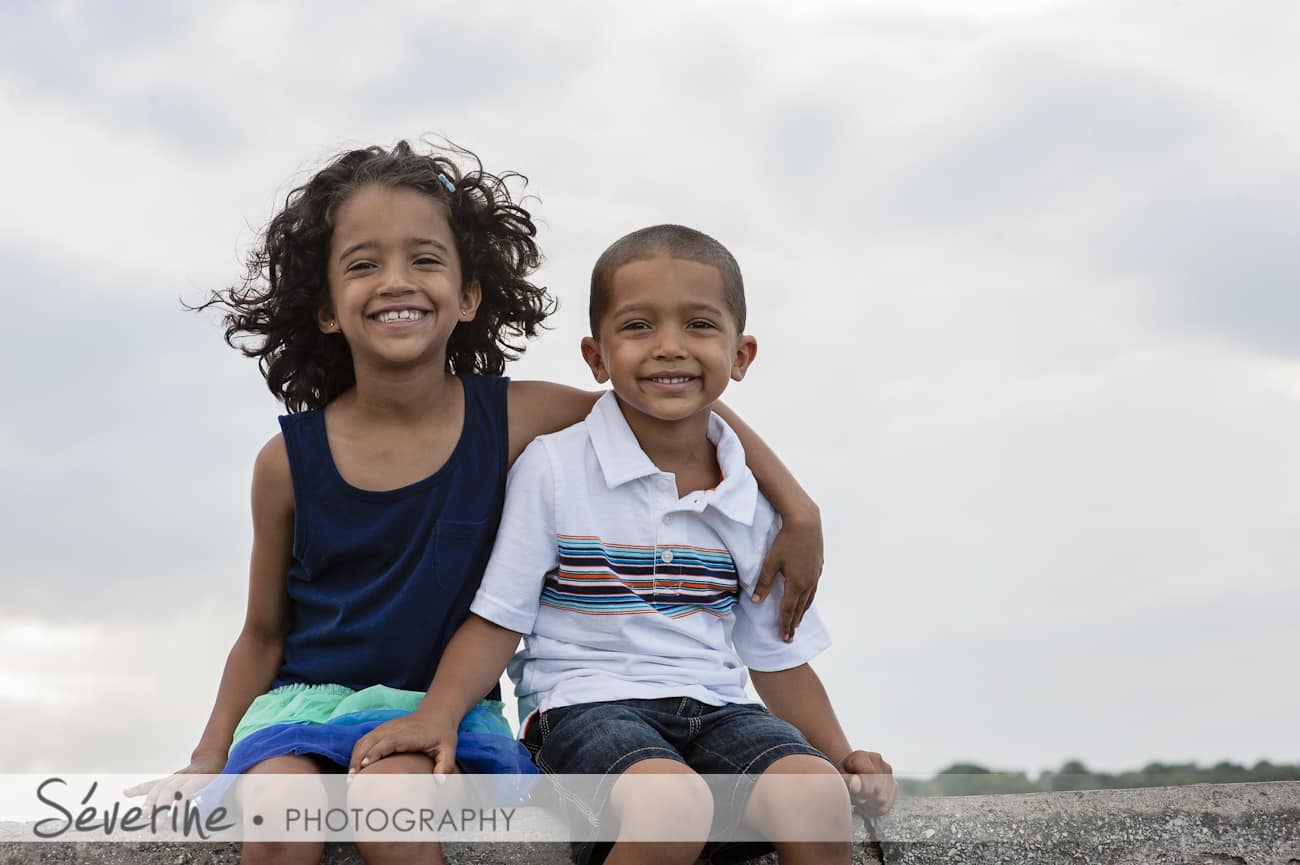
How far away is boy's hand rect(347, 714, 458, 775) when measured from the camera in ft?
8.77

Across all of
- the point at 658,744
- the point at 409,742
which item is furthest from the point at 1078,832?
the point at 409,742

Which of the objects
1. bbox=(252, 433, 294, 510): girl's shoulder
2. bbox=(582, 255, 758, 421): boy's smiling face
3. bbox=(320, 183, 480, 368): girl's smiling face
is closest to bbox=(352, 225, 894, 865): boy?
bbox=(582, 255, 758, 421): boy's smiling face

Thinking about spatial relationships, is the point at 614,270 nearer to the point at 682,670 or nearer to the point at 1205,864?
the point at 682,670

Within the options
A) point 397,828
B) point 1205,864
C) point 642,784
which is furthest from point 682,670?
point 1205,864

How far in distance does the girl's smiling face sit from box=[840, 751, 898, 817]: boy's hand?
1.46 meters

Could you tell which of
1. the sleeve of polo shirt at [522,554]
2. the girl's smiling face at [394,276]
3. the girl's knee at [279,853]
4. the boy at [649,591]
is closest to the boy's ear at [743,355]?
the boy at [649,591]

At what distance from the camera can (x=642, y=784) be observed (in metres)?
2.56

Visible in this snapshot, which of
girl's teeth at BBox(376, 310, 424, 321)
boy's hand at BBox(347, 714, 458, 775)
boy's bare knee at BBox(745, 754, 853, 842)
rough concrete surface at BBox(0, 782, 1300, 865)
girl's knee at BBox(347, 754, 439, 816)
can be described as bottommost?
rough concrete surface at BBox(0, 782, 1300, 865)

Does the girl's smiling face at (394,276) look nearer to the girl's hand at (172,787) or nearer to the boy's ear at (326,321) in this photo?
the boy's ear at (326,321)

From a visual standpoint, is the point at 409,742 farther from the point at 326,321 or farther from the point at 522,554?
the point at 326,321

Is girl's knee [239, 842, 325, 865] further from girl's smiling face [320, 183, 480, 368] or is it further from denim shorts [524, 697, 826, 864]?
girl's smiling face [320, 183, 480, 368]

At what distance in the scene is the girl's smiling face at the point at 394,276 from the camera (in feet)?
10.6

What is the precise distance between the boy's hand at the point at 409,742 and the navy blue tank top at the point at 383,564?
1.28 feet

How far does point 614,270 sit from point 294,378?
1.05 m
